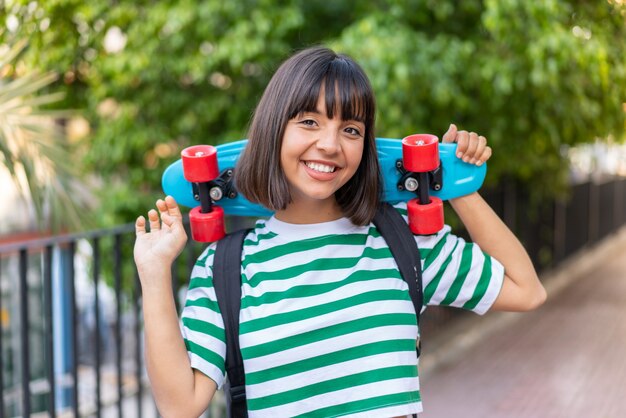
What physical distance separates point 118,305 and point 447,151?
2225 millimetres

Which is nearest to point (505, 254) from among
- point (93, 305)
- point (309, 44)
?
point (309, 44)

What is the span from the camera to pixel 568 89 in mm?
4727

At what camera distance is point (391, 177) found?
5.81 ft

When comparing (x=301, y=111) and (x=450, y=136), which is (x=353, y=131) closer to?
(x=301, y=111)

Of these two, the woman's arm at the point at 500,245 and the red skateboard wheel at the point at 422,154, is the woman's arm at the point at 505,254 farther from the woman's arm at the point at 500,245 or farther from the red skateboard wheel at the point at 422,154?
the red skateboard wheel at the point at 422,154

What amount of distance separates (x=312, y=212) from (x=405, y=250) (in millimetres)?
223

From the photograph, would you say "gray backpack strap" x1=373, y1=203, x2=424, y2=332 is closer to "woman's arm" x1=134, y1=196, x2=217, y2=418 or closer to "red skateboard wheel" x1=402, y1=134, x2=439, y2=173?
"red skateboard wheel" x1=402, y1=134, x2=439, y2=173

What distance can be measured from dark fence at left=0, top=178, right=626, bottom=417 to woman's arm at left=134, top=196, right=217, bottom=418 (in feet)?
4.65

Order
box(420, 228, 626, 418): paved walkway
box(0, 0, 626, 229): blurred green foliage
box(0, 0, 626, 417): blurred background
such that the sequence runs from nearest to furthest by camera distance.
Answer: box(0, 0, 626, 417): blurred background < box(0, 0, 626, 229): blurred green foliage < box(420, 228, 626, 418): paved walkway

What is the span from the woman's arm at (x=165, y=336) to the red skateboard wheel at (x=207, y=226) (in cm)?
12

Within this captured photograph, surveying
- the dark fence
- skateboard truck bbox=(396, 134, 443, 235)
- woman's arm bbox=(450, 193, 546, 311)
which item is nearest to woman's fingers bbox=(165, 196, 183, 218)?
skateboard truck bbox=(396, 134, 443, 235)

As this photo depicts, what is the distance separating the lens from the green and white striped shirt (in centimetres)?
152

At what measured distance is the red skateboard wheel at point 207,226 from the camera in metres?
1.67

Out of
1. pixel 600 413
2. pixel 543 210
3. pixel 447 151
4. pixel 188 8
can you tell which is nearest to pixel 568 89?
pixel 600 413
